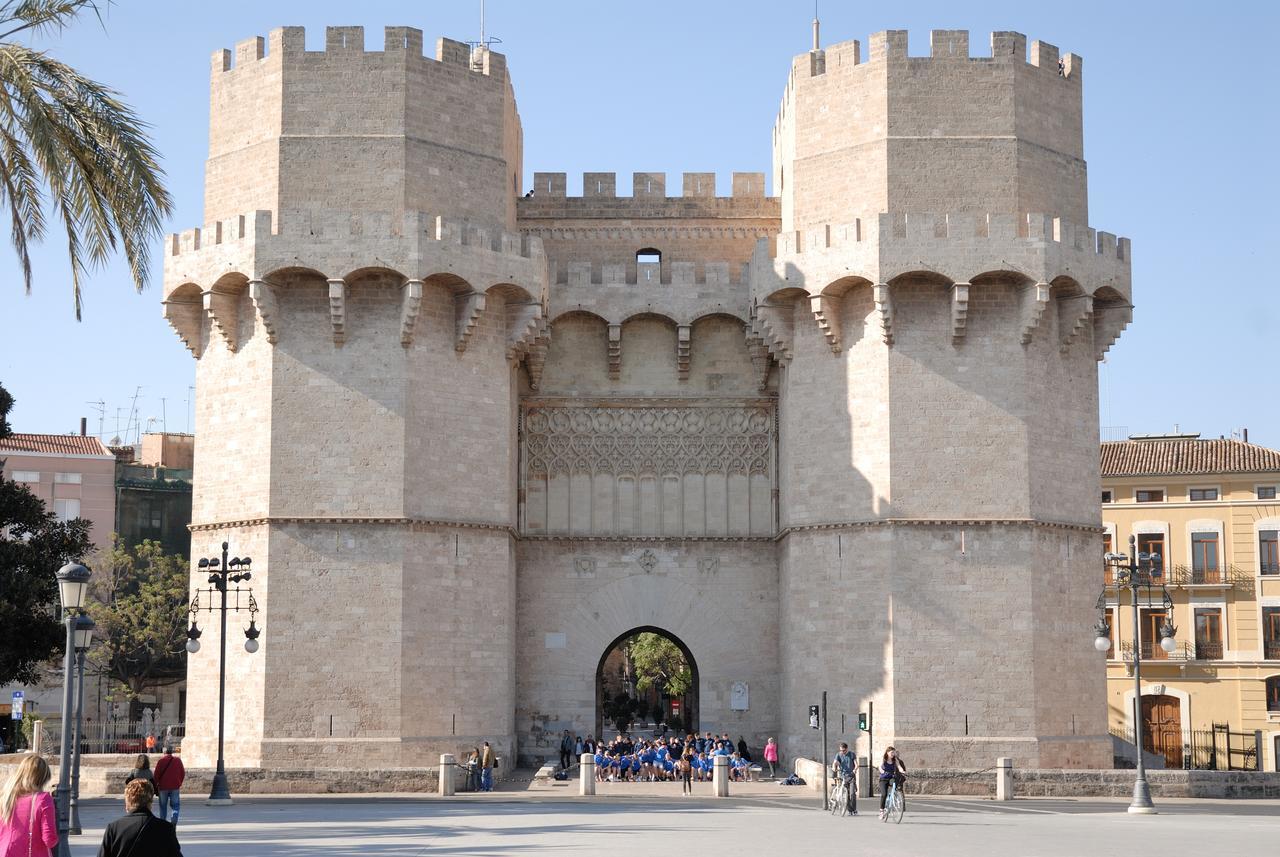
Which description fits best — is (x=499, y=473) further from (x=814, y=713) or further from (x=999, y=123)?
(x=999, y=123)

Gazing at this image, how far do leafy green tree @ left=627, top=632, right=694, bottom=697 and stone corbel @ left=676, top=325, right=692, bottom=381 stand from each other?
2780 cm

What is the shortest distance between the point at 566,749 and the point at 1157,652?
1759cm

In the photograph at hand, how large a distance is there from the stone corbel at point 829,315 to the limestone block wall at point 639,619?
4443 millimetres

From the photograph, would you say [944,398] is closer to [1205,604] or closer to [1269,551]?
[1205,604]

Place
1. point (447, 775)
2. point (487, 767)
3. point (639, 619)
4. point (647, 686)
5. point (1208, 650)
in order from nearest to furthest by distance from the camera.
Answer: point (447, 775) → point (487, 767) → point (639, 619) → point (1208, 650) → point (647, 686)

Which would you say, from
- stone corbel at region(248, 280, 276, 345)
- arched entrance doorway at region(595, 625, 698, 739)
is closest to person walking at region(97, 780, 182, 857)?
stone corbel at region(248, 280, 276, 345)

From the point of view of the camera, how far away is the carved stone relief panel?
3044 centimetres

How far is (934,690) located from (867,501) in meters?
3.43

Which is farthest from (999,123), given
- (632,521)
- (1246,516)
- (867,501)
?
(1246,516)

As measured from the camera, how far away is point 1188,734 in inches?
1534

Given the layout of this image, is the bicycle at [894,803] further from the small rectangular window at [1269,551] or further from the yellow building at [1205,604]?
the small rectangular window at [1269,551]

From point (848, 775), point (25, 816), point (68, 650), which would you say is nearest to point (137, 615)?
point (848, 775)

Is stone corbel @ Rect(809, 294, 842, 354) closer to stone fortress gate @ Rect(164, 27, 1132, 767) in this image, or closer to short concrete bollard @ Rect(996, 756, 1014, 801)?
stone fortress gate @ Rect(164, 27, 1132, 767)

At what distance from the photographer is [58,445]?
48688mm
